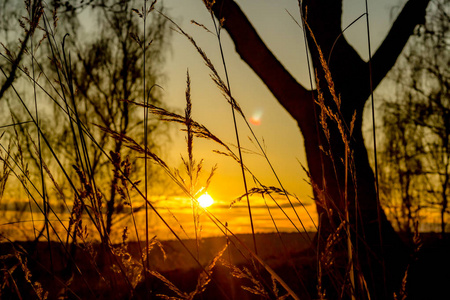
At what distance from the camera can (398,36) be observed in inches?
190

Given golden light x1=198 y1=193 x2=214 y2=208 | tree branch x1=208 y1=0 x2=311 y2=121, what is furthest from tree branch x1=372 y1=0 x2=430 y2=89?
golden light x1=198 y1=193 x2=214 y2=208

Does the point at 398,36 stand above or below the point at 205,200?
above

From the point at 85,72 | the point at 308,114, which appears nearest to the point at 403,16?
the point at 308,114

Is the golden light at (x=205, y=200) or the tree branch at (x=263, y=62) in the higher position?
the tree branch at (x=263, y=62)

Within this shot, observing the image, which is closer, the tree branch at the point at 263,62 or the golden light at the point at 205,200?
the golden light at the point at 205,200

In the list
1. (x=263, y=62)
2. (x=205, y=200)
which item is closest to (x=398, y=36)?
(x=263, y=62)

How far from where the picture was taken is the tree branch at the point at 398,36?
15.7ft

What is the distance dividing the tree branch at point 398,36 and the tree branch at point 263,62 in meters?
0.84

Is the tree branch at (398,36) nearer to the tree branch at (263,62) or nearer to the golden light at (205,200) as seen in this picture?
the tree branch at (263,62)

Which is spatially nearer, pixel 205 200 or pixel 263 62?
pixel 205 200

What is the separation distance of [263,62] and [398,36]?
4.88 feet

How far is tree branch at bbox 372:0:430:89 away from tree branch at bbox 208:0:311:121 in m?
0.84

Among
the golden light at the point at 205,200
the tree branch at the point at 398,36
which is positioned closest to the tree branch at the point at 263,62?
the tree branch at the point at 398,36

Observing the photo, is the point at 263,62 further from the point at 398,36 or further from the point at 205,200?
the point at 205,200
